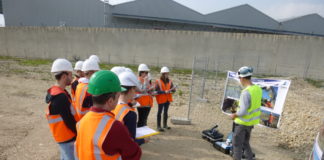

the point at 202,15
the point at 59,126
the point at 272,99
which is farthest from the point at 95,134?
the point at 202,15

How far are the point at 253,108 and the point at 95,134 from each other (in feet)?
9.86

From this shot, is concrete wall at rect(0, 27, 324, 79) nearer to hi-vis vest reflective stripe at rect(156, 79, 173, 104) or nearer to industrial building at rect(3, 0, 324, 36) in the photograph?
industrial building at rect(3, 0, 324, 36)

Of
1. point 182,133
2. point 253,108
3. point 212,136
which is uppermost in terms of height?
point 253,108

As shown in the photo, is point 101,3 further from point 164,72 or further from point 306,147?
point 306,147

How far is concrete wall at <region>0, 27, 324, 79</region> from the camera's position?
17250 mm

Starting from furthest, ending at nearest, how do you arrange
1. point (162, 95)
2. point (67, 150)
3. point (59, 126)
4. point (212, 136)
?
1. point (162, 95)
2. point (212, 136)
3. point (67, 150)
4. point (59, 126)

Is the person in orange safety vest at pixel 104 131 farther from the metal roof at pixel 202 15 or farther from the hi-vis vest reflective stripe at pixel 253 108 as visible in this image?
the metal roof at pixel 202 15

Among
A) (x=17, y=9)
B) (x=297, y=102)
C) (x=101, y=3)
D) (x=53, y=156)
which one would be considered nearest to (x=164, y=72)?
(x=53, y=156)

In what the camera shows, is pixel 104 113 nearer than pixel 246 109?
Yes

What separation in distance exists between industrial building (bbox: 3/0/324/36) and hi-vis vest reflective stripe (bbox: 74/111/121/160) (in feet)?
97.7

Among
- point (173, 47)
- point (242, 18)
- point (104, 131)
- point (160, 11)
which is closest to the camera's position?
point (104, 131)

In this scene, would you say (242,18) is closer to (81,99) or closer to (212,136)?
(212,136)

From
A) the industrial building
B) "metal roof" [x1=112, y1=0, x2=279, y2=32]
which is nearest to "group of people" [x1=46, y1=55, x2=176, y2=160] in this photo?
the industrial building

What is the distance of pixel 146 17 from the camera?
31.0 m
